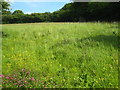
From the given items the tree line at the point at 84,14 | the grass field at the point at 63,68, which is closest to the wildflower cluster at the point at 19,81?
the grass field at the point at 63,68

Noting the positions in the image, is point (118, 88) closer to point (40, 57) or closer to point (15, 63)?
point (40, 57)

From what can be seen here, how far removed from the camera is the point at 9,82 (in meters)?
3.51

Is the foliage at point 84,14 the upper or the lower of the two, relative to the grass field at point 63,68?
upper

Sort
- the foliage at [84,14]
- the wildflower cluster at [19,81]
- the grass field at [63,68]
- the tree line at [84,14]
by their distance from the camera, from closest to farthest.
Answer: the wildflower cluster at [19,81]
the grass field at [63,68]
the tree line at [84,14]
the foliage at [84,14]

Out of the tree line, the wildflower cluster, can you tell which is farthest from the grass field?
the tree line

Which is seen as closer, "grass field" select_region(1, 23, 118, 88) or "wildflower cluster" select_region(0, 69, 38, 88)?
"wildflower cluster" select_region(0, 69, 38, 88)

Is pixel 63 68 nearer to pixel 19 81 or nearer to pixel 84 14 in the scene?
pixel 19 81

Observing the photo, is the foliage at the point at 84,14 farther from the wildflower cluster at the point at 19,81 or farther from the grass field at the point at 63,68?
the wildflower cluster at the point at 19,81

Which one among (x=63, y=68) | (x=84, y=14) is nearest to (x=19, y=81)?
(x=63, y=68)

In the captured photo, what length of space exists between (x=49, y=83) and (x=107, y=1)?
27365 mm

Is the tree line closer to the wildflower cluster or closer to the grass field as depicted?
the grass field

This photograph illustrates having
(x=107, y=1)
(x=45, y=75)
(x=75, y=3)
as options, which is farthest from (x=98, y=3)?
(x=45, y=75)

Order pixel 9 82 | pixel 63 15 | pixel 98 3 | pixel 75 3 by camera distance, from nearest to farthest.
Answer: pixel 9 82
pixel 98 3
pixel 75 3
pixel 63 15

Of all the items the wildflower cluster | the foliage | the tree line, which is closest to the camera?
the wildflower cluster
